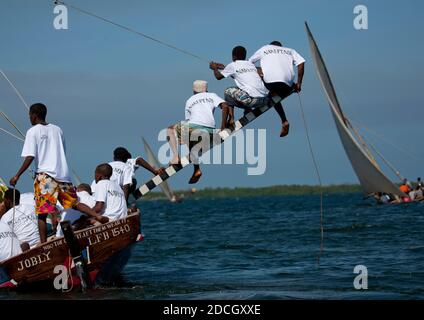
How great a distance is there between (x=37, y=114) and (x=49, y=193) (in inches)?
47.3

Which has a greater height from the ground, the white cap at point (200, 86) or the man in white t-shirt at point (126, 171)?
the white cap at point (200, 86)

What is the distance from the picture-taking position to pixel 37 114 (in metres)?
12.6

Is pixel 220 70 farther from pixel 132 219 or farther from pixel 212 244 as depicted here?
pixel 212 244

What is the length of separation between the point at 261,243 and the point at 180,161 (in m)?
12.0

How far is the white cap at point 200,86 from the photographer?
47.0 ft

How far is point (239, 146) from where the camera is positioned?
1364 centimetres

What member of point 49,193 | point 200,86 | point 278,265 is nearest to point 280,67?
point 200,86

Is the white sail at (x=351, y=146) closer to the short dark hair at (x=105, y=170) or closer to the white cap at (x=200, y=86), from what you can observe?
the white cap at (x=200, y=86)

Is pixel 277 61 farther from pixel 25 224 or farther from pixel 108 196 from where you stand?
pixel 25 224

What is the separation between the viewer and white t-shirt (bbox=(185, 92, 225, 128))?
14180mm

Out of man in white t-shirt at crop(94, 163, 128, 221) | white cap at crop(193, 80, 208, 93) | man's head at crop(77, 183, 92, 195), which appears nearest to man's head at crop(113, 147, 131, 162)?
man's head at crop(77, 183, 92, 195)

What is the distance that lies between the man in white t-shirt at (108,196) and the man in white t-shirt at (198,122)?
123cm

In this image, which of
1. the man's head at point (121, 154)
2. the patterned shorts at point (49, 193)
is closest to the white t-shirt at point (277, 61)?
the man's head at point (121, 154)
